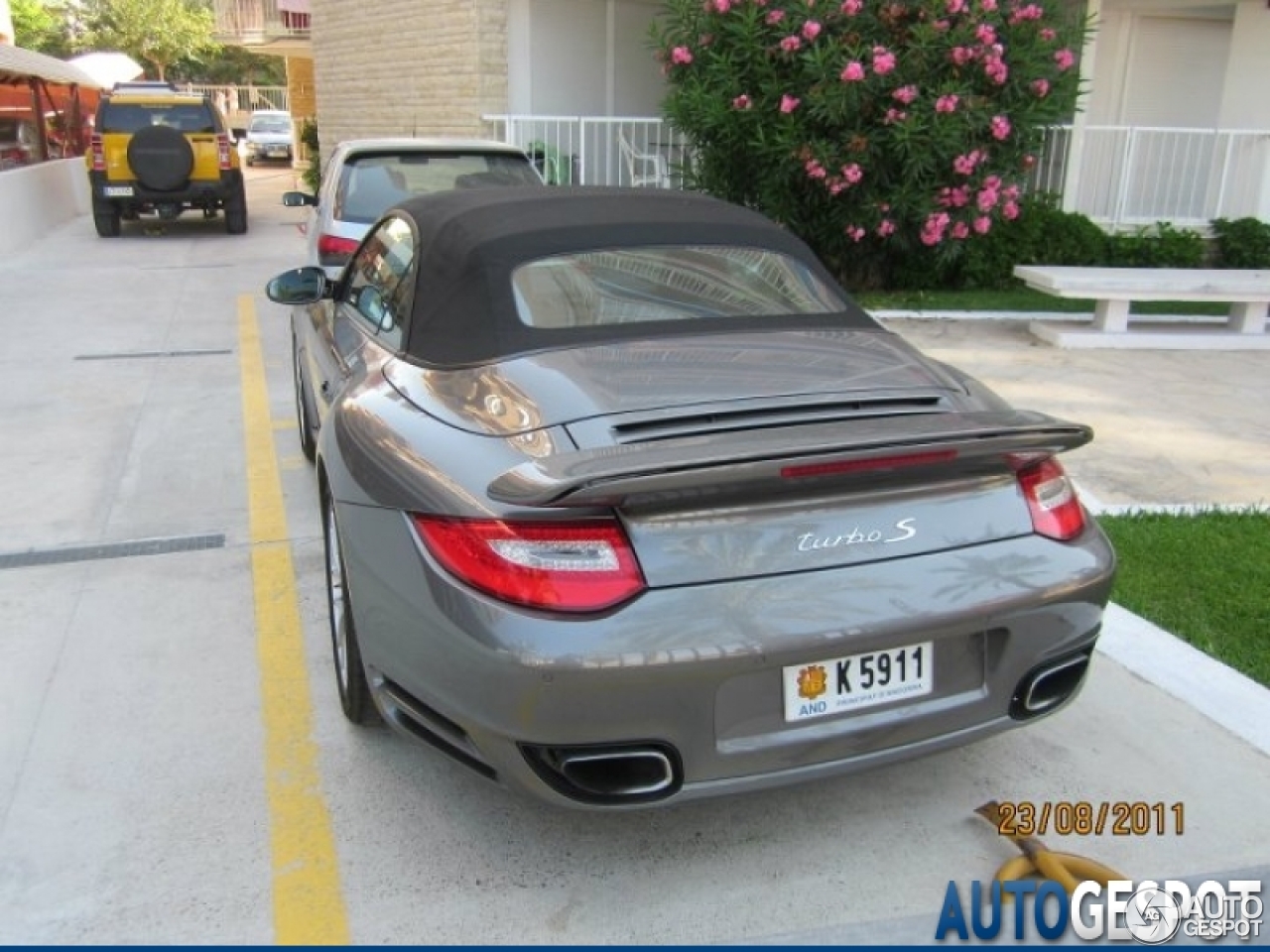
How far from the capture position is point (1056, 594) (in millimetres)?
2717

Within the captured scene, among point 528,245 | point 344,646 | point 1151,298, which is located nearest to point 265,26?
point 1151,298

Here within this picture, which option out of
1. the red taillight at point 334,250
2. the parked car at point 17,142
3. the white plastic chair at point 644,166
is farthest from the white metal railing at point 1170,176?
the parked car at point 17,142

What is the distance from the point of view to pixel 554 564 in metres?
2.44

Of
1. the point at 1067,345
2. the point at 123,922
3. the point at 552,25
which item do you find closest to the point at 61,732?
the point at 123,922

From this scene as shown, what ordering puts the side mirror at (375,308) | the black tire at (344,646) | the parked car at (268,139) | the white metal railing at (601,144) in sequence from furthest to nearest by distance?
the parked car at (268,139)
the white metal railing at (601,144)
the side mirror at (375,308)
the black tire at (344,646)

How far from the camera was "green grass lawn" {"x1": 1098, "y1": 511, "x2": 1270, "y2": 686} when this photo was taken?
3955 millimetres

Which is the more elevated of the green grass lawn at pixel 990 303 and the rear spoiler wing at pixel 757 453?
the rear spoiler wing at pixel 757 453

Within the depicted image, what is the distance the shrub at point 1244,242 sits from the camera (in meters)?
12.1

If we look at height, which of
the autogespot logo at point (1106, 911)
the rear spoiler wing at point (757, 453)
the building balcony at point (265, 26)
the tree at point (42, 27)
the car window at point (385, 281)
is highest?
the tree at point (42, 27)

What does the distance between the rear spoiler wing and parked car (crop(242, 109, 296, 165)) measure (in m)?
35.8

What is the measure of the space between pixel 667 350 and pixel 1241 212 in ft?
40.0

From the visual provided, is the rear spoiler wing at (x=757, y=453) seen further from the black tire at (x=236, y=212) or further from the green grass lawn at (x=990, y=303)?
the black tire at (x=236, y=212)

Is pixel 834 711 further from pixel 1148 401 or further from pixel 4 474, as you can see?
pixel 1148 401
